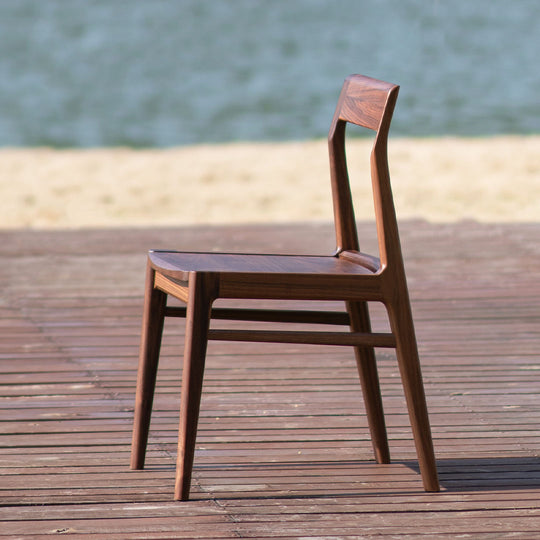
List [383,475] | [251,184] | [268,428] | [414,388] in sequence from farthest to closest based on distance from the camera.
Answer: [251,184], [268,428], [383,475], [414,388]

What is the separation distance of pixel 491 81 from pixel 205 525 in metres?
17.5

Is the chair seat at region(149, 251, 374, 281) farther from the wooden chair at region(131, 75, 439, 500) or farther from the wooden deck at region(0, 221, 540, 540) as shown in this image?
the wooden deck at region(0, 221, 540, 540)

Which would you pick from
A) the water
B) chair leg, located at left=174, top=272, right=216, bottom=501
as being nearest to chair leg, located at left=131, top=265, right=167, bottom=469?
chair leg, located at left=174, top=272, right=216, bottom=501

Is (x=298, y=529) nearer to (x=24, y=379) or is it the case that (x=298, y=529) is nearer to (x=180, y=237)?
(x=24, y=379)

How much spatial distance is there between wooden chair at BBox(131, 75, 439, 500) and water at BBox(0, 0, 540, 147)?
43.1ft

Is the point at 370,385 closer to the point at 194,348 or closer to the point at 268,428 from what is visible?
the point at 268,428

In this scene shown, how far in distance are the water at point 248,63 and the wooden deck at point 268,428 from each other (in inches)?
465

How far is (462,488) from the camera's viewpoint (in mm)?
1849

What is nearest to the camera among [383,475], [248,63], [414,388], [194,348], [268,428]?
[194,348]

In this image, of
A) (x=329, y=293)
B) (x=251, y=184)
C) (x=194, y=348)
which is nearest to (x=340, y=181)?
(x=329, y=293)

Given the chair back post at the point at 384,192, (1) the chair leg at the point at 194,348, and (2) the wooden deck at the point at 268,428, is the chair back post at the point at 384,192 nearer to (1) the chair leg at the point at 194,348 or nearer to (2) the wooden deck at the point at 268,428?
(1) the chair leg at the point at 194,348

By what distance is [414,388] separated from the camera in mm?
1812

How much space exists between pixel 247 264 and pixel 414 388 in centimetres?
37

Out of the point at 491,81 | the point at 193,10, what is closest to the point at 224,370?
the point at 491,81
